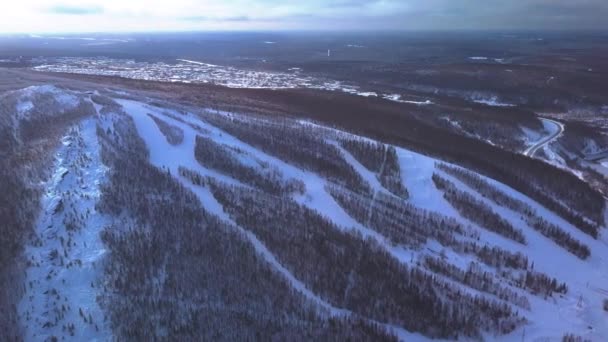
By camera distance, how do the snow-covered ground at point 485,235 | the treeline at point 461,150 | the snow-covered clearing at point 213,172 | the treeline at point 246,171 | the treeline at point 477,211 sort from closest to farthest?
the snow-covered clearing at point 213,172, the snow-covered ground at point 485,235, the treeline at point 246,171, the treeline at point 477,211, the treeline at point 461,150

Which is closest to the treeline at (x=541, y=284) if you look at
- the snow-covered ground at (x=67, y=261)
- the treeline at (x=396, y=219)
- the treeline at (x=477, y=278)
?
the treeline at (x=477, y=278)

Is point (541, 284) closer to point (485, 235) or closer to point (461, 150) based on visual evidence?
point (485, 235)

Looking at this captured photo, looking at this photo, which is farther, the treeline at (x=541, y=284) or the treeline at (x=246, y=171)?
the treeline at (x=246, y=171)

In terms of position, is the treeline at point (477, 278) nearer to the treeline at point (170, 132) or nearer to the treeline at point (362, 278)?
the treeline at point (362, 278)

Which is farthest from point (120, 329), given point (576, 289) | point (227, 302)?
point (576, 289)

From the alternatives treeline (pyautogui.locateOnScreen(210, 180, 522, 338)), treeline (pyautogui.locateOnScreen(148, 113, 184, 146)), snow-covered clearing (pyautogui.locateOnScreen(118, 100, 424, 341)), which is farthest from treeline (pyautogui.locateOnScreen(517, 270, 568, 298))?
treeline (pyautogui.locateOnScreen(148, 113, 184, 146))

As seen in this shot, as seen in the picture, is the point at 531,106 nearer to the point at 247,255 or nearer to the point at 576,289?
the point at 576,289
